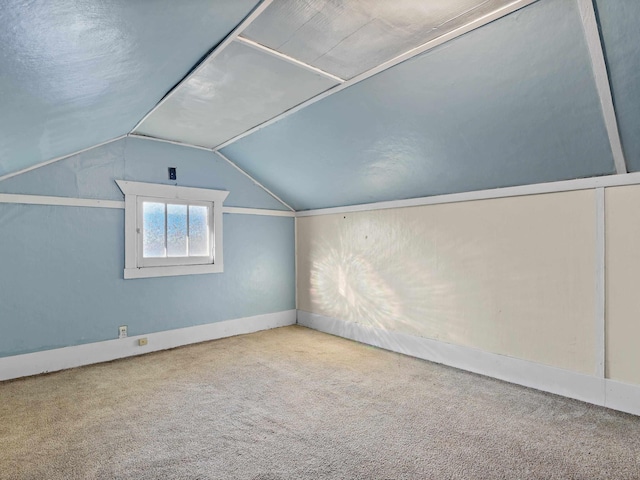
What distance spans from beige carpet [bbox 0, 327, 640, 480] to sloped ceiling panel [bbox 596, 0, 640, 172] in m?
1.86

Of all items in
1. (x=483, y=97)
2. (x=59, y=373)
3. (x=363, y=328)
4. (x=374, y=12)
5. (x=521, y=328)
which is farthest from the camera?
(x=363, y=328)

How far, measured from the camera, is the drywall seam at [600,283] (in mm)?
2512

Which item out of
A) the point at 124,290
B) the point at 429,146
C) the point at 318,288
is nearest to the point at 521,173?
the point at 429,146

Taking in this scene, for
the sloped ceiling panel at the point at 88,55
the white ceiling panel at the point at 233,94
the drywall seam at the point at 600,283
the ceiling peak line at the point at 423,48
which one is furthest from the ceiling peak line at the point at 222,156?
the drywall seam at the point at 600,283

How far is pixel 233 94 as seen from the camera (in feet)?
8.74

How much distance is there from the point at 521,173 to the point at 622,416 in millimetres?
1810

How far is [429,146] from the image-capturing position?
9.39ft

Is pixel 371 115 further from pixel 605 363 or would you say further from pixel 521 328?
pixel 605 363

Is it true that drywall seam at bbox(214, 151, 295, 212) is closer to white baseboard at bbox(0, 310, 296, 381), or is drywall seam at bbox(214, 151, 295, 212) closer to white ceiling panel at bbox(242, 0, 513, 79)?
white baseboard at bbox(0, 310, 296, 381)

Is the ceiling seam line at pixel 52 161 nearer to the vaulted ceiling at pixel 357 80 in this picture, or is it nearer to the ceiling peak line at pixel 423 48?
the vaulted ceiling at pixel 357 80

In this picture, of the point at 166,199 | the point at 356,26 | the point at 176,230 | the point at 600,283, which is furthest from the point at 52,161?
the point at 600,283

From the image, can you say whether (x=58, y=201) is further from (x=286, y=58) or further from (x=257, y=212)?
(x=286, y=58)

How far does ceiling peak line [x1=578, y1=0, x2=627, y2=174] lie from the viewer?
1.59 metres

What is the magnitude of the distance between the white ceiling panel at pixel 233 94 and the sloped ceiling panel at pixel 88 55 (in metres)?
0.19
